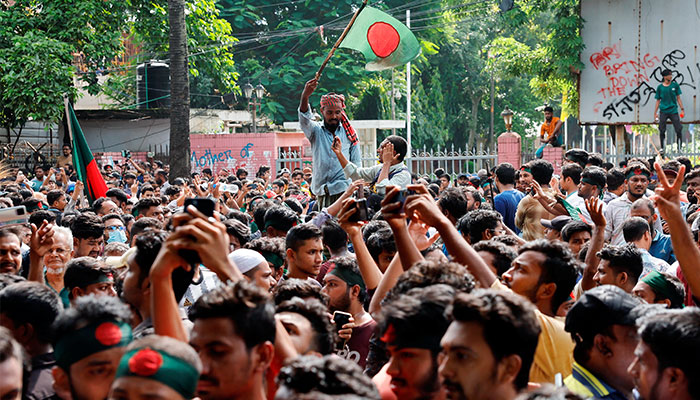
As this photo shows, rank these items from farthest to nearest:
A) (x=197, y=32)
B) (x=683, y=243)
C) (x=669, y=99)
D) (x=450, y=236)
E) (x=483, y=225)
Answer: (x=197, y=32) → (x=669, y=99) → (x=483, y=225) → (x=683, y=243) → (x=450, y=236)

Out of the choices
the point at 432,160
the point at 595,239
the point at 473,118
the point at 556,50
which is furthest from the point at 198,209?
the point at 473,118

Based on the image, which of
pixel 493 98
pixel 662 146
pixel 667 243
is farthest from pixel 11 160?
pixel 493 98

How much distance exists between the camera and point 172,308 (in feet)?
10.6

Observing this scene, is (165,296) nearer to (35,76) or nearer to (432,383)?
(432,383)

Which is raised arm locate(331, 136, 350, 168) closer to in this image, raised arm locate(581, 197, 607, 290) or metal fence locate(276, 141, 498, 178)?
raised arm locate(581, 197, 607, 290)

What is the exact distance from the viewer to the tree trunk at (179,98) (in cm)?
1555

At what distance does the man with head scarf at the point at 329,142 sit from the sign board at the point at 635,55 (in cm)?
1175

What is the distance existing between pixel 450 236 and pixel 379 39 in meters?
5.49

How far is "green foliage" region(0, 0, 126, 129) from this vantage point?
18664 millimetres

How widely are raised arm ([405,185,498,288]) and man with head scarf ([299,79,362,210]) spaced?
13.1 feet

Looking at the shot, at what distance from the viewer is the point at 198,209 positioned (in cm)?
319

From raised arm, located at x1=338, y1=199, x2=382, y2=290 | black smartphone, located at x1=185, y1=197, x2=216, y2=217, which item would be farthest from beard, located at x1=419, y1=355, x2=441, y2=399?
raised arm, located at x1=338, y1=199, x2=382, y2=290

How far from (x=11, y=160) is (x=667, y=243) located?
18024 millimetres

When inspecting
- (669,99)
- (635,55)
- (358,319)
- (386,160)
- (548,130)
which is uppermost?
(635,55)
